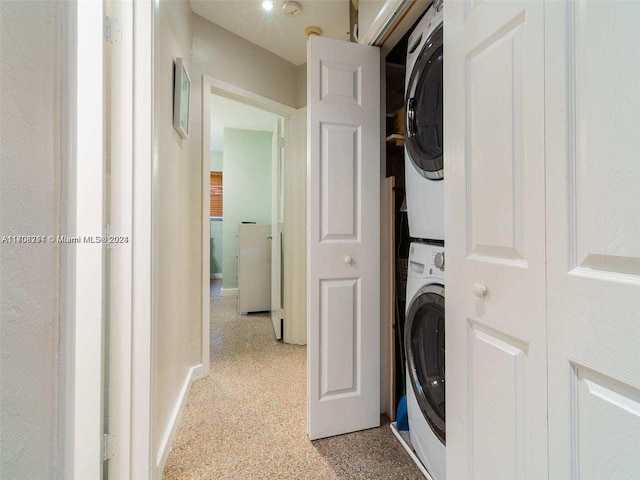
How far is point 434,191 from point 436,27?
2.03 feet

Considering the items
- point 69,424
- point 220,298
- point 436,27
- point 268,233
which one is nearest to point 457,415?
point 69,424

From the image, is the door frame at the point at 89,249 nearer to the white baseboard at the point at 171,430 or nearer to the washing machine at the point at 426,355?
the white baseboard at the point at 171,430

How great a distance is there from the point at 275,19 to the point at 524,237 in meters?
2.38

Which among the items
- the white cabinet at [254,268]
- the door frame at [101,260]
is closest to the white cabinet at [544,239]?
the door frame at [101,260]

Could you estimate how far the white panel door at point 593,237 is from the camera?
50 cm

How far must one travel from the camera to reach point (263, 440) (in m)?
1.55

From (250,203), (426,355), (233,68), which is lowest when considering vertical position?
(426,355)

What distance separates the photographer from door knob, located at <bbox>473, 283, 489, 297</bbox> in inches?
31.1

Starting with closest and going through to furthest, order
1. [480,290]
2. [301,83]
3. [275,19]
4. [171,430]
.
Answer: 1. [480,290]
2. [171,430]
3. [275,19]
4. [301,83]

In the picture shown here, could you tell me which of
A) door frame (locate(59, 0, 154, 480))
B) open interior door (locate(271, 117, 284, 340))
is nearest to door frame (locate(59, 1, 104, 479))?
door frame (locate(59, 0, 154, 480))

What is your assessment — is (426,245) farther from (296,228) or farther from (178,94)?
(296,228)

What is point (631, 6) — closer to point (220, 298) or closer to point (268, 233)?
point (268, 233)

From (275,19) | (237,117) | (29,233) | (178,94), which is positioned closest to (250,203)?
(237,117)

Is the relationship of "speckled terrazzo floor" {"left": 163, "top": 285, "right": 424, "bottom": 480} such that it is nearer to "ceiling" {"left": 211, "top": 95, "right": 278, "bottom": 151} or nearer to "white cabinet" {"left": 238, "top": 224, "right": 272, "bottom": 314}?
"white cabinet" {"left": 238, "top": 224, "right": 272, "bottom": 314}
